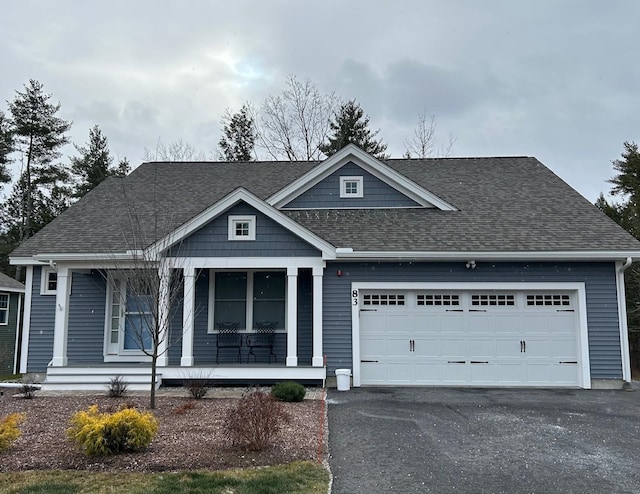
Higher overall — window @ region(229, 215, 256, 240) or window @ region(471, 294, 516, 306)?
window @ region(229, 215, 256, 240)

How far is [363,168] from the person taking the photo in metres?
12.8

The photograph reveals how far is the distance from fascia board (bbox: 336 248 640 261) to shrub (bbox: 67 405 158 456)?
5.89 m

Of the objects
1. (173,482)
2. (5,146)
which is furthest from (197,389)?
(5,146)

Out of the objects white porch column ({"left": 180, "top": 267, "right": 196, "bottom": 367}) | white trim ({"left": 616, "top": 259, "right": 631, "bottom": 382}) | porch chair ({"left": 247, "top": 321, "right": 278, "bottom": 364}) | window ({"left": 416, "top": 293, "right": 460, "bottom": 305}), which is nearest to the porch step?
white porch column ({"left": 180, "top": 267, "right": 196, "bottom": 367})

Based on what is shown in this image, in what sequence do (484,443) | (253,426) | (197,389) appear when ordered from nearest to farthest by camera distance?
(253,426), (484,443), (197,389)

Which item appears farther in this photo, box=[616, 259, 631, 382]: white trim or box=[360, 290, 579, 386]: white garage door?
box=[360, 290, 579, 386]: white garage door

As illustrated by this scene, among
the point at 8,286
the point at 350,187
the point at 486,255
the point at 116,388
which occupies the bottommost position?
the point at 116,388

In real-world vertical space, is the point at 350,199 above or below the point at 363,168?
below

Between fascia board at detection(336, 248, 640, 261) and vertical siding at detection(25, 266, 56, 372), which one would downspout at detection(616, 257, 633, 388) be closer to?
fascia board at detection(336, 248, 640, 261)

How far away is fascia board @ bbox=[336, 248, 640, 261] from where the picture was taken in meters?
10.5

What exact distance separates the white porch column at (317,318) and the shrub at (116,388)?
3735mm

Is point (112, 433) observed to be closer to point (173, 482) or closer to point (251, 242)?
point (173, 482)

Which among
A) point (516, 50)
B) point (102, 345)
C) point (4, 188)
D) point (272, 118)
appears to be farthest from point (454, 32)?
point (4, 188)

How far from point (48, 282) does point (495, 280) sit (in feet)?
34.5
